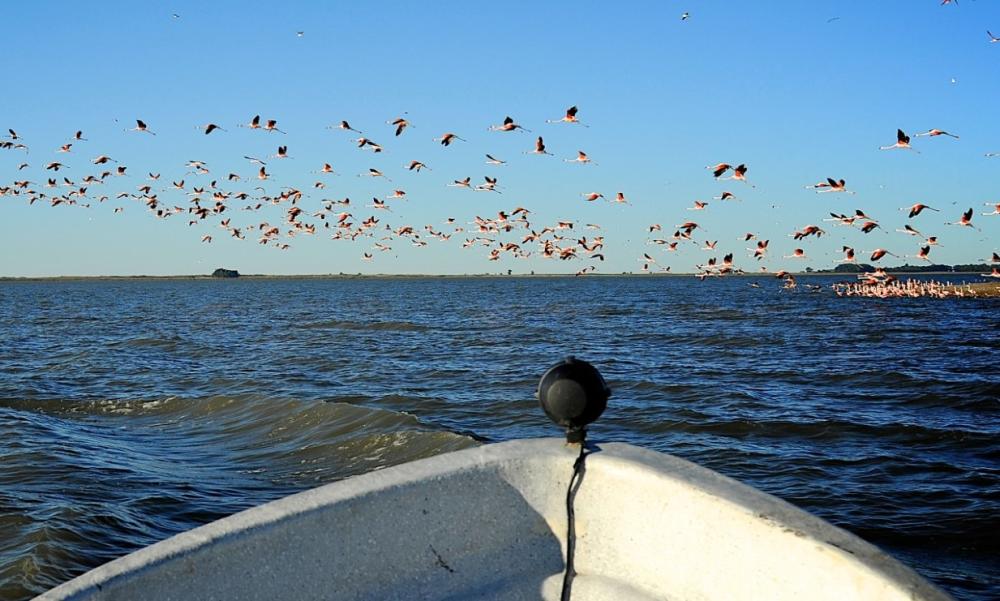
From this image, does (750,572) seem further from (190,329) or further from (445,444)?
(190,329)

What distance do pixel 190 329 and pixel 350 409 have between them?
3006 centimetres

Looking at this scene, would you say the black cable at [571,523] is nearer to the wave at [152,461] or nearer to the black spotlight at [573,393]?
the black spotlight at [573,393]

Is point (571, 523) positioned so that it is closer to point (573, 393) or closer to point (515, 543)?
point (515, 543)

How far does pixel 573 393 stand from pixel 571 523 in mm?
612

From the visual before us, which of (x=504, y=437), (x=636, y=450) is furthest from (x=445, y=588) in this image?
(x=504, y=437)

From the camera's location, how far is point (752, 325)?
140 feet

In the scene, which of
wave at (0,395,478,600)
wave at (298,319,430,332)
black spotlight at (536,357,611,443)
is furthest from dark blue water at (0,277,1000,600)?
wave at (298,319,430,332)

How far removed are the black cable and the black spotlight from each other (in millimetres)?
220

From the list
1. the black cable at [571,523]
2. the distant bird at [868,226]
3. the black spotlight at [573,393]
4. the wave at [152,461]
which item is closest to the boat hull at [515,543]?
the black cable at [571,523]

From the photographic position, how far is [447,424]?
15180 mm

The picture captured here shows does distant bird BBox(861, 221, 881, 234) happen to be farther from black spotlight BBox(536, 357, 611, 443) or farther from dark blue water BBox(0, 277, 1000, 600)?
black spotlight BBox(536, 357, 611, 443)

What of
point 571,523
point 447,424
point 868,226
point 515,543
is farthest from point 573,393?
point 868,226

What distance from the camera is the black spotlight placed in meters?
3.46

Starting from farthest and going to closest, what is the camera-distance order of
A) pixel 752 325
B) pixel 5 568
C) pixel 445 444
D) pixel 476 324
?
pixel 476 324
pixel 752 325
pixel 445 444
pixel 5 568
